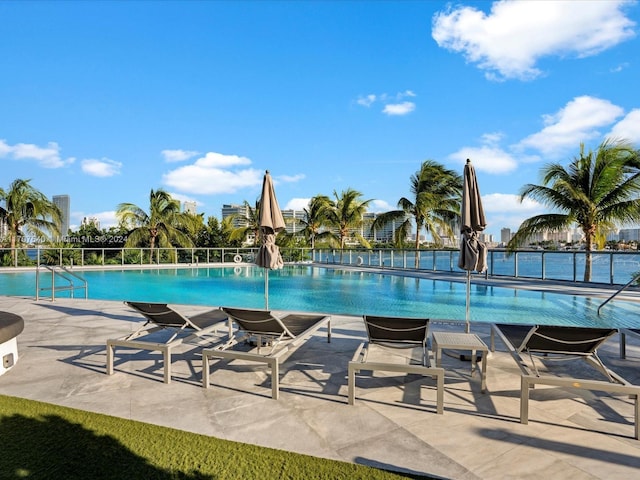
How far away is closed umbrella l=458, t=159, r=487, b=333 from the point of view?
4.87 meters

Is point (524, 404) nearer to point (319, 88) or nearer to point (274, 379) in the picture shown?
point (274, 379)

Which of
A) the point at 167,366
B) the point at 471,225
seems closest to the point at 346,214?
the point at 471,225

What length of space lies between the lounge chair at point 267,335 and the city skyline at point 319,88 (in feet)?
11.9

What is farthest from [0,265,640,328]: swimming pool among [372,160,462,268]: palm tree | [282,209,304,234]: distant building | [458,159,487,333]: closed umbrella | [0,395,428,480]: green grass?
[282,209,304,234]: distant building

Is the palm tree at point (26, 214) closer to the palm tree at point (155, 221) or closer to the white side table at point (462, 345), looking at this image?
the palm tree at point (155, 221)

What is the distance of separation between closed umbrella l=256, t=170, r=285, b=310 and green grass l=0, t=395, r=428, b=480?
2.89 m

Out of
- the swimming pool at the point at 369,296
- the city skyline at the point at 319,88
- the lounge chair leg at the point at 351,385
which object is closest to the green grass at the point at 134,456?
the lounge chair leg at the point at 351,385

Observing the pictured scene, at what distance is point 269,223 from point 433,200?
1599 cm

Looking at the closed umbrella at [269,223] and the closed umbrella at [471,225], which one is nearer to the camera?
the closed umbrella at [471,225]

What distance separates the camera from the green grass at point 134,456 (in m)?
2.35

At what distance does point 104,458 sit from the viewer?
254 cm

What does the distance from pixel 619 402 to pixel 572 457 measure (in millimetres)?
1438

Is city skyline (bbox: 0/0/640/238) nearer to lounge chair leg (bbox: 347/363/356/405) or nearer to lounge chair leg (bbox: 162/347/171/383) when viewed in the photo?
lounge chair leg (bbox: 162/347/171/383)

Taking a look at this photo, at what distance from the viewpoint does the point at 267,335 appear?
440 cm
